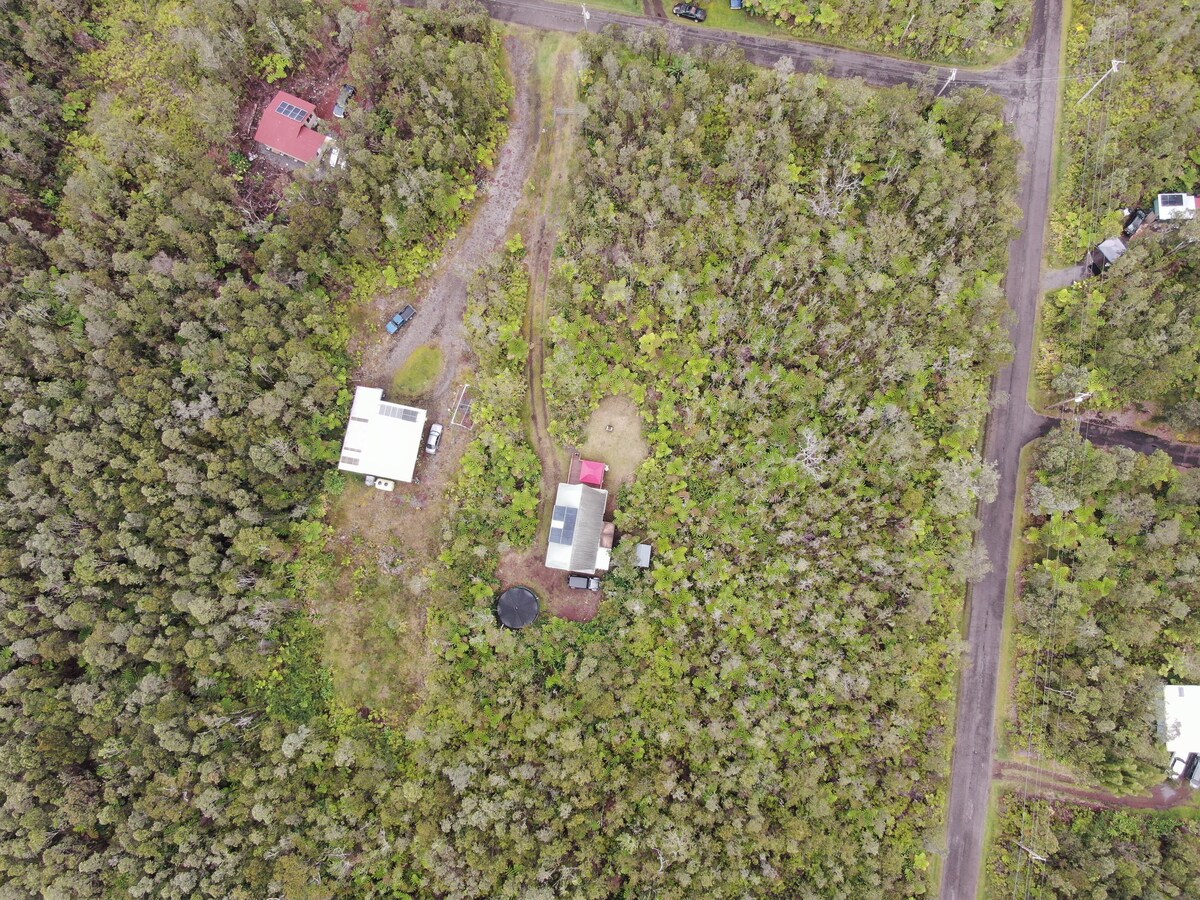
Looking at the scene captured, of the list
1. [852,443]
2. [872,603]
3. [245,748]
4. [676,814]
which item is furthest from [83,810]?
[852,443]

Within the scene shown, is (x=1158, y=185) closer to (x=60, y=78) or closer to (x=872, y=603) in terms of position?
(x=872, y=603)

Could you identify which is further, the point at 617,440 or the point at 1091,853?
the point at 617,440

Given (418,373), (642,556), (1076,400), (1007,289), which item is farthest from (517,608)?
(1007,289)

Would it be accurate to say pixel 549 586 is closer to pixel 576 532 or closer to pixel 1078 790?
pixel 576 532

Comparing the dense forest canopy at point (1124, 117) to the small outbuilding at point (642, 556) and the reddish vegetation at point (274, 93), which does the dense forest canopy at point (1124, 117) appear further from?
the reddish vegetation at point (274, 93)

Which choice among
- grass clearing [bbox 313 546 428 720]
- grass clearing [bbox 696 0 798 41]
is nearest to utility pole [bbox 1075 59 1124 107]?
grass clearing [bbox 696 0 798 41]

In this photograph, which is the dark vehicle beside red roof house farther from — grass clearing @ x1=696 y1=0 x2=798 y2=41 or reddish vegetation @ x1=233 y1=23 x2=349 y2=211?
grass clearing @ x1=696 y1=0 x2=798 y2=41
